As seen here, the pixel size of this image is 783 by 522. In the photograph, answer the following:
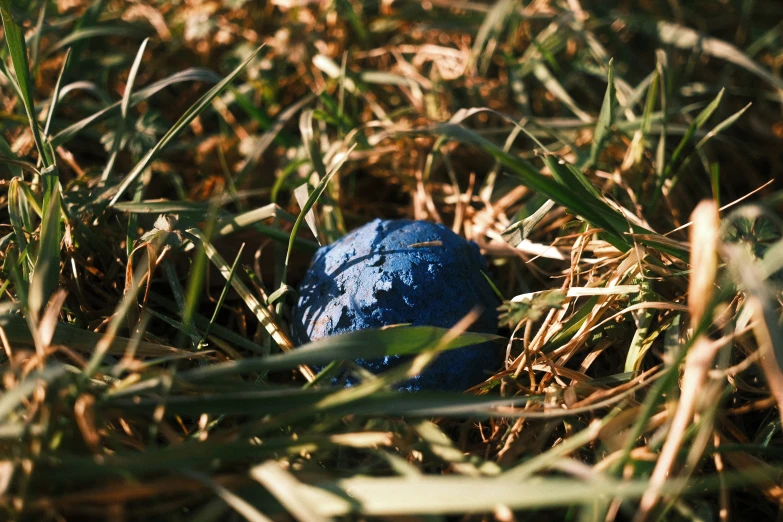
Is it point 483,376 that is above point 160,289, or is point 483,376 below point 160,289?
below

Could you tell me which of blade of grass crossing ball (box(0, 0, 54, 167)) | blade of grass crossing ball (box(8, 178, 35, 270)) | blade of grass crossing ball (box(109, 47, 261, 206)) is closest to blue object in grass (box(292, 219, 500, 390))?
blade of grass crossing ball (box(109, 47, 261, 206))

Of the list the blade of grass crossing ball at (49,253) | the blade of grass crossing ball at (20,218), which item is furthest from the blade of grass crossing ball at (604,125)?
the blade of grass crossing ball at (20,218)

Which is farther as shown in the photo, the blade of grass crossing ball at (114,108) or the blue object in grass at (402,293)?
the blade of grass crossing ball at (114,108)

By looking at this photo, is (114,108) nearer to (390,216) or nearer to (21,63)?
(21,63)

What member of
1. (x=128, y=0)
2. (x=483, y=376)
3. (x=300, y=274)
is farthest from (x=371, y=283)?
(x=128, y=0)

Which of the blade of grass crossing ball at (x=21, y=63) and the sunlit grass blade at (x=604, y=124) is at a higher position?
the blade of grass crossing ball at (x=21, y=63)

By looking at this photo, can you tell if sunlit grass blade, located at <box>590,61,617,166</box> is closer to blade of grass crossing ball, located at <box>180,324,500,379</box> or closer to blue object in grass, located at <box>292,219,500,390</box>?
blue object in grass, located at <box>292,219,500,390</box>

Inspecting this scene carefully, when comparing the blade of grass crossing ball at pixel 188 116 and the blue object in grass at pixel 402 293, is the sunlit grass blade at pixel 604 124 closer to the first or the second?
the blue object in grass at pixel 402 293

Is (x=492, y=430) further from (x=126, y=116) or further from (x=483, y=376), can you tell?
(x=126, y=116)
